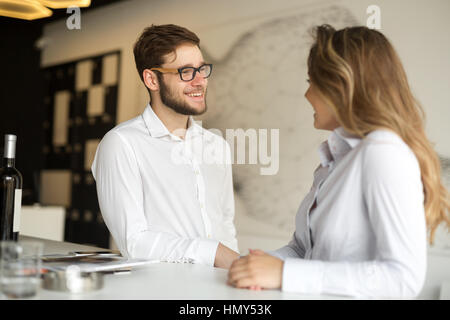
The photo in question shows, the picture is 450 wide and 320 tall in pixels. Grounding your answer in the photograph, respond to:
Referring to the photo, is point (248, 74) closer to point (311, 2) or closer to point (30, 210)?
point (311, 2)

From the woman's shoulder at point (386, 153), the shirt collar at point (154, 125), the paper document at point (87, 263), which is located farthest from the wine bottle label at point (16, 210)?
the woman's shoulder at point (386, 153)

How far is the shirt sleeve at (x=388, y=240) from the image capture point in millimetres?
927

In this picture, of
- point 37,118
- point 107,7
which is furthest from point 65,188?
point 107,7

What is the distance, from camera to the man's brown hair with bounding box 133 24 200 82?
215cm

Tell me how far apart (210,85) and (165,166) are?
2.55m

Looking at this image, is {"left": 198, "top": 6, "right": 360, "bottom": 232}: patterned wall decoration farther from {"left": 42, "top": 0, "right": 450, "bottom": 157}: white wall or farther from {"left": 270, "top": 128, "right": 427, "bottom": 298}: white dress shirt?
{"left": 270, "top": 128, "right": 427, "bottom": 298}: white dress shirt

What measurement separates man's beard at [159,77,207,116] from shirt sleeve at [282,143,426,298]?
125cm

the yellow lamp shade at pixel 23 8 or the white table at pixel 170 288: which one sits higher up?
the yellow lamp shade at pixel 23 8

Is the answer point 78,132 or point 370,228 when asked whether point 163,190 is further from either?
point 78,132

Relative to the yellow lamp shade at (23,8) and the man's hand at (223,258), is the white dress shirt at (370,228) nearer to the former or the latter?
the man's hand at (223,258)

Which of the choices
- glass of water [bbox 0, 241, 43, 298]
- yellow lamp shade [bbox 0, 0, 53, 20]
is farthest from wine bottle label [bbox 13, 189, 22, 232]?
yellow lamp shade [bbox 0, 0, 53, 20]

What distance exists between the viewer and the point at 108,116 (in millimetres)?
5480

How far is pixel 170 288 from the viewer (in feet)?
3.44

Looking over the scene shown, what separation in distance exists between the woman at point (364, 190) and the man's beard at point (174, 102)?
3.18 ft
